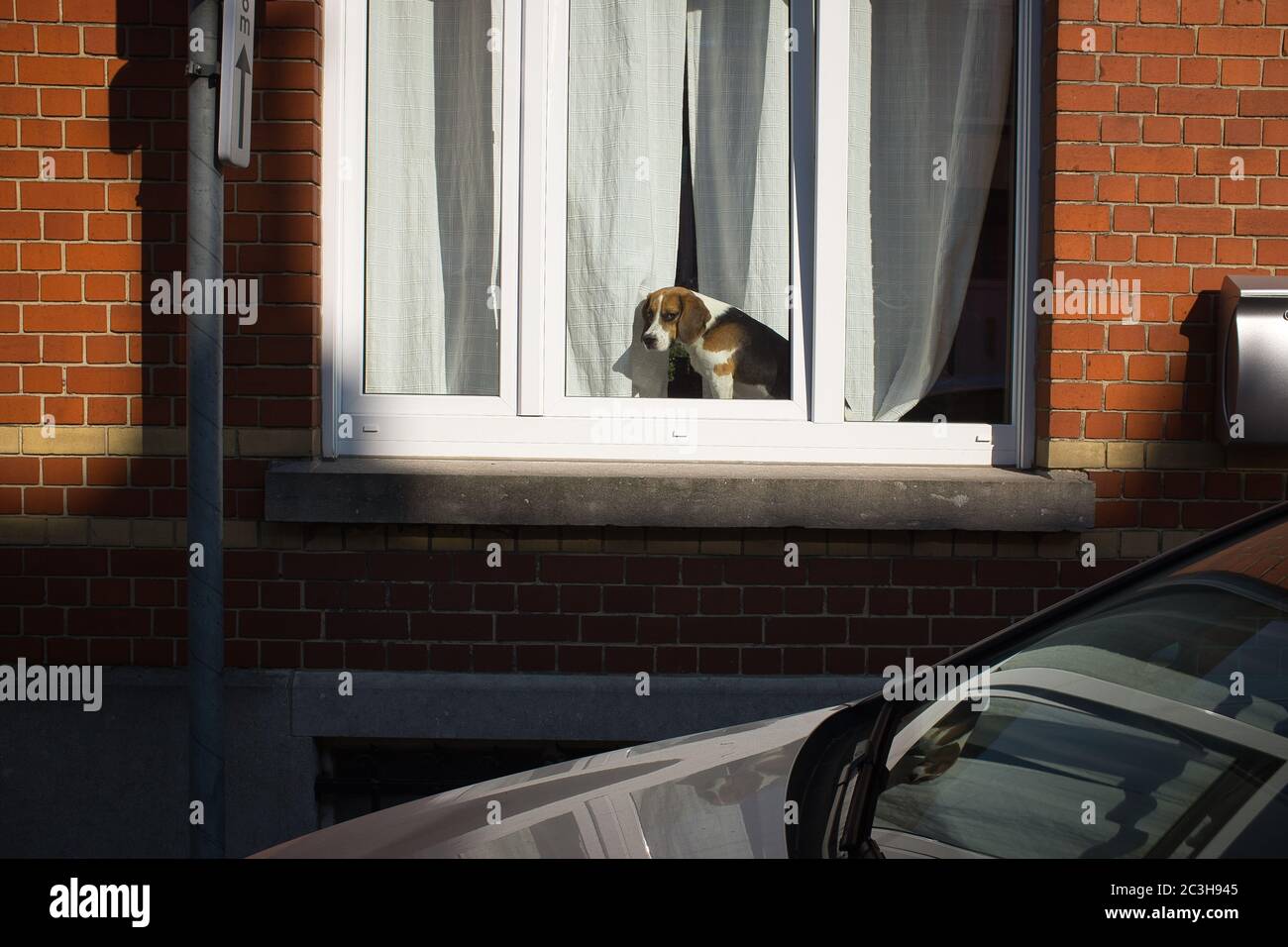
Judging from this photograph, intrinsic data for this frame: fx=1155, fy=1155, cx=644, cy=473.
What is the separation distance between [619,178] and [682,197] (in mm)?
234

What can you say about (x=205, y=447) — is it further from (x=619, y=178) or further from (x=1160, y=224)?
(x=1160, y=224)

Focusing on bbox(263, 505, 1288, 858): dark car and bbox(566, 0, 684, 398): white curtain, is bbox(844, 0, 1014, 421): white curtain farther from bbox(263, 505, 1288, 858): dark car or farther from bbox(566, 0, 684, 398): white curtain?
bbox(263, 505, 1288, 858): dark car

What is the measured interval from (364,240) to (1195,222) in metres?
2.79

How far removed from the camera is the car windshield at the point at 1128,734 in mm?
1454

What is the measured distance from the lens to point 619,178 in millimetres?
4094

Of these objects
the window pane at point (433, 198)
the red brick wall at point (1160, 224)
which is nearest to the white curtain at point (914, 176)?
the red brick wall at point (1160, 224)

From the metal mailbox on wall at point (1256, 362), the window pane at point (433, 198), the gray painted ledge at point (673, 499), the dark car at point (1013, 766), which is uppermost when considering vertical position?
the window pane at point (433, 198)

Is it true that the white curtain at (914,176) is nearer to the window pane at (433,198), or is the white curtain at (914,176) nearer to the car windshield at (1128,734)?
the window pane at (433,198)

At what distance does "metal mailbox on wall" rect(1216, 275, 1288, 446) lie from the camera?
→ 142 inches

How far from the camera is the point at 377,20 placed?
13.2 feet

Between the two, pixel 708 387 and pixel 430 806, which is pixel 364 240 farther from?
pixel 430 806

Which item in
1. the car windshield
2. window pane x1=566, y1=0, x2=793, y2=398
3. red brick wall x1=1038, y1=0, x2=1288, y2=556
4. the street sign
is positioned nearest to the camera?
the car windshield

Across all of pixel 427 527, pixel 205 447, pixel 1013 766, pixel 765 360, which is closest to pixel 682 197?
pixel 765 360

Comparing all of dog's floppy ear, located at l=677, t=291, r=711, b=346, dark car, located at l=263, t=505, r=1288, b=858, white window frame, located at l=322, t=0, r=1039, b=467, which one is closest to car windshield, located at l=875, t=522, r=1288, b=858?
dark car, located at l=263, t=505, r=1288, b=858
